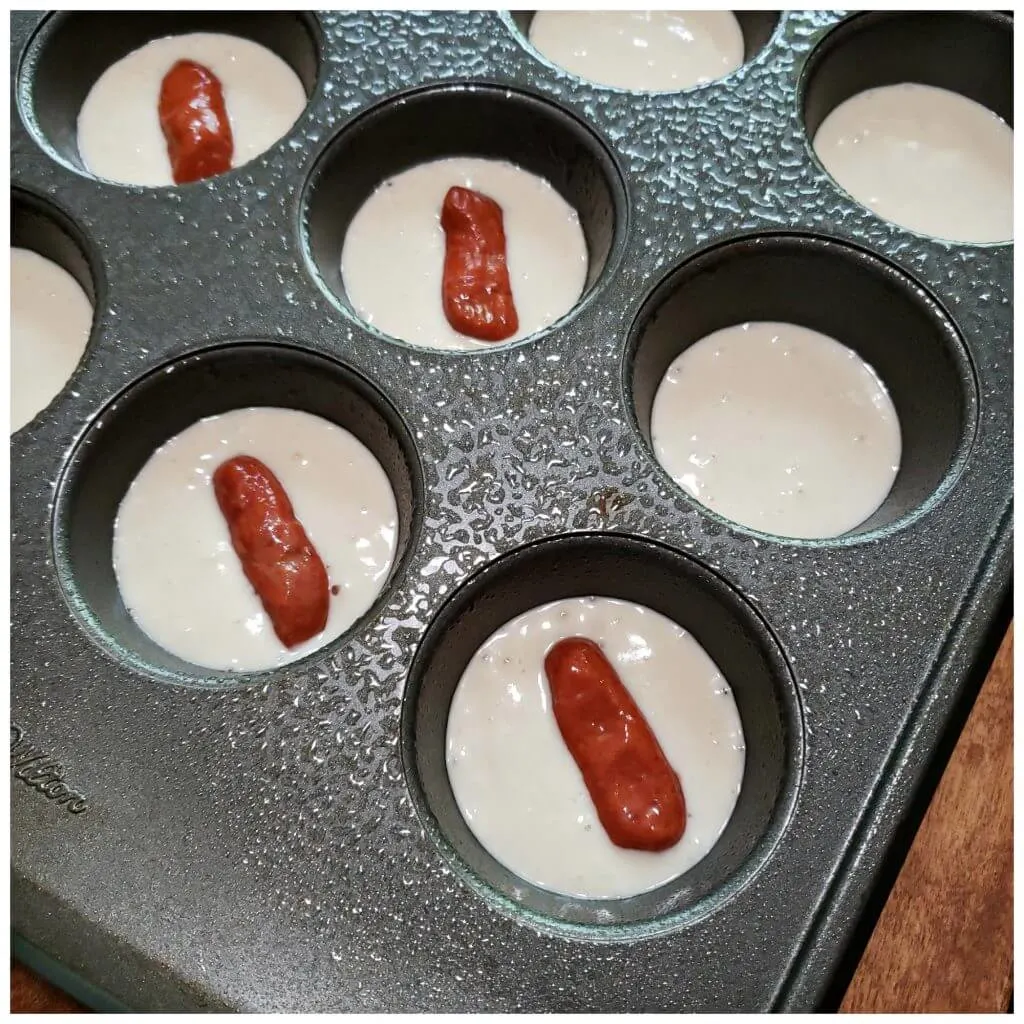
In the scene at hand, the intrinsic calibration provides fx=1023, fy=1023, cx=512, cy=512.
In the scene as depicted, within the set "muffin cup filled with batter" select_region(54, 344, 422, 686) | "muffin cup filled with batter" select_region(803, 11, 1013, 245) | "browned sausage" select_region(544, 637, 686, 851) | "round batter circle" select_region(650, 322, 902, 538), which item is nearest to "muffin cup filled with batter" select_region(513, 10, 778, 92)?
"muffin cup filled with batter" select_region(803, 11, 1013, 245)

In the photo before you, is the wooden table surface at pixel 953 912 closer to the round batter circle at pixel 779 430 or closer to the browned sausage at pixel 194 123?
the round batter circle at pixel 779 430

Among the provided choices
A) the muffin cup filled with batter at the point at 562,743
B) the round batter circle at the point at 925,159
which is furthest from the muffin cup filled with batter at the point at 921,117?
the muffin cup filled with batter at the point at 562,743

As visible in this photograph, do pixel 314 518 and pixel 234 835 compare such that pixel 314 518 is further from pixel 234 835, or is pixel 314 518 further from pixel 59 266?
pixel 59 266

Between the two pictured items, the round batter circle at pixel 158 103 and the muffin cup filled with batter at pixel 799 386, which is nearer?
the muffin cup filled with batter at pixel 799 386

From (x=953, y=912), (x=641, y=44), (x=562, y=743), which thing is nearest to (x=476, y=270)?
(x=641, y=44)

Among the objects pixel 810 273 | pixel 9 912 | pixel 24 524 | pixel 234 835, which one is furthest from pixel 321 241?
pixel 9 912

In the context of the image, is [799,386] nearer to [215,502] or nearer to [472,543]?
[472,543]
